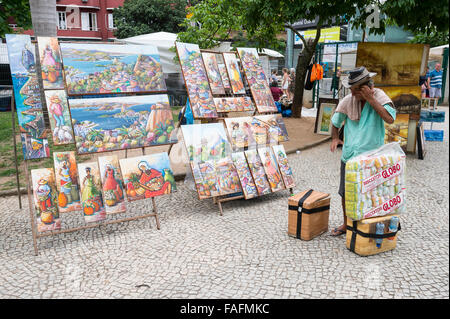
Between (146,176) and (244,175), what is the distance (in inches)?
51.2

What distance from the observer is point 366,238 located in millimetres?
3340

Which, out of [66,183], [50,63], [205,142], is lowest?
[66,183]

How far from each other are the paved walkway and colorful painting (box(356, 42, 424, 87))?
9.98ft

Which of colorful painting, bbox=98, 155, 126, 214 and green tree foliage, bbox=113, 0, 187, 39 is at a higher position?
green tree foliage, bbox=113, 0, 187, 39

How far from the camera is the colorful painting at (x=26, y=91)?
363 centimetres

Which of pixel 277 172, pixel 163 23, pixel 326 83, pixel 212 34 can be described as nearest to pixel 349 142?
pixel 277 172

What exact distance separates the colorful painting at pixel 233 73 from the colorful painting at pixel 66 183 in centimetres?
237

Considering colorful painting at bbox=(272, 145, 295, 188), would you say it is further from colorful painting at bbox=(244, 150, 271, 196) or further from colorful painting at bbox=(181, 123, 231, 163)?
colorful painting at bbox=(181, 123, 231, 163)

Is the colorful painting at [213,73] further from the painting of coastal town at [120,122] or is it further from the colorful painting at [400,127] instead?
the colorful painting at [400,127]

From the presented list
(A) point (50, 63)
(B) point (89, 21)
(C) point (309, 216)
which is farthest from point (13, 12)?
(B) point (89, 21)

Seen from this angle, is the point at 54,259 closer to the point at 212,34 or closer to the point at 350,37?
the point at 212,34

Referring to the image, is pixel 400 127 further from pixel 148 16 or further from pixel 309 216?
pixel 148 16

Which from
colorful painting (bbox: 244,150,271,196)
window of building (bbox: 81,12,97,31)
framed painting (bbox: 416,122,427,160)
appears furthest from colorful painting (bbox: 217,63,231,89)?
window of building (bbox: 81,12,97,31)

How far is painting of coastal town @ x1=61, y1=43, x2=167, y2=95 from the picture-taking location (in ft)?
12.9
